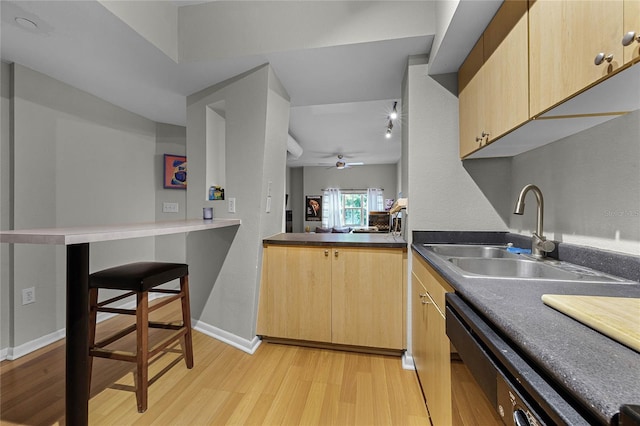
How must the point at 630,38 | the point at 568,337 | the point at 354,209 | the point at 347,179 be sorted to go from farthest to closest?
the point at 354,209, the point at 347,179, the point at 630,38, the point at 568,337

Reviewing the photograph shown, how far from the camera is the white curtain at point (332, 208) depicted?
7660 millimetres

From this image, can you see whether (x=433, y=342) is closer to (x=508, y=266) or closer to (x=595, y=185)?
(x=508, y=266)

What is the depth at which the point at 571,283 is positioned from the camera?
87 centimetres

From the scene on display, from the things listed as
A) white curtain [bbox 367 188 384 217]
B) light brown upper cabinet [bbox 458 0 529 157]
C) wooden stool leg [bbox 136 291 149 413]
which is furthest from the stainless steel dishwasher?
white curtain [bbox 367 188 384 217]

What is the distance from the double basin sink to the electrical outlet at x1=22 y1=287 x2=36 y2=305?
2967 millimetres

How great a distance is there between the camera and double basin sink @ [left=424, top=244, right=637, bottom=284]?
977 mm

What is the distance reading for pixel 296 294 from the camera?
2.07 meters

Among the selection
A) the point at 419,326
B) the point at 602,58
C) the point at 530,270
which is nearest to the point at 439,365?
the point at 419,326

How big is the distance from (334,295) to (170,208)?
7.99ft

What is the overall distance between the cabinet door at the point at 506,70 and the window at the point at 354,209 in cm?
631

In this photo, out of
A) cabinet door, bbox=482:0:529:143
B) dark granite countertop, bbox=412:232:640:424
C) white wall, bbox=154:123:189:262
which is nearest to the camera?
dark granite countertop, bbox=412:232:640:424

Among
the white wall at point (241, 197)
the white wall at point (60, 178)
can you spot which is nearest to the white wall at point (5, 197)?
the white wall at point (60, 178)

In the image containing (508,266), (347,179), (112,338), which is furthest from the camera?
(347,179)

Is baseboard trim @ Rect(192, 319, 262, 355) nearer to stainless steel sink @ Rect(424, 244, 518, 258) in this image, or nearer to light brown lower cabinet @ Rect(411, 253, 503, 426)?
light brown lower cabinet @ Rect(411, 253, 503, 426)
